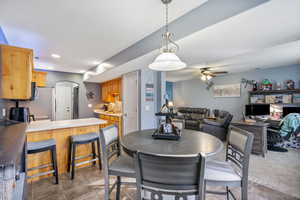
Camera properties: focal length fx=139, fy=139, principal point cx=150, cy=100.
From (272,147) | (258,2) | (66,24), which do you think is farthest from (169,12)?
(272,147)

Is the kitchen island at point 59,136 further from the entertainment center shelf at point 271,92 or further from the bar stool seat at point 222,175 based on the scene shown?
the entertainment center shelf at point 271,92

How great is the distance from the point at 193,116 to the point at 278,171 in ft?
13.3

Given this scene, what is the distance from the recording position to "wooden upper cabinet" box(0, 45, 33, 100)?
6.63 feet

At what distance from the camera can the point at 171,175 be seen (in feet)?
2.99

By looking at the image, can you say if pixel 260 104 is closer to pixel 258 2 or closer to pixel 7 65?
pixel 258 2

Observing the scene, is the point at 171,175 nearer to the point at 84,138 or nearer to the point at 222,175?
the point at 222,175

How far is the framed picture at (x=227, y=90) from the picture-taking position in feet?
18.4

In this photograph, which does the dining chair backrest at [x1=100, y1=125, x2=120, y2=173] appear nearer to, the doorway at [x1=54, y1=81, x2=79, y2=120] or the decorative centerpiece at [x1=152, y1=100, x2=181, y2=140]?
the decorative centerpiece at [x1=152, y1=100, x2=181, y2=140]

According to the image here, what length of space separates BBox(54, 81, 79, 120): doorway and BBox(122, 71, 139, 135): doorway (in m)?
2.81

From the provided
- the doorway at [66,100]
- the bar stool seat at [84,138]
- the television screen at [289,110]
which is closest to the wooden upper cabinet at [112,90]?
the doorway at [66,100]

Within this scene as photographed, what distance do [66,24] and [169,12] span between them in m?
1.55

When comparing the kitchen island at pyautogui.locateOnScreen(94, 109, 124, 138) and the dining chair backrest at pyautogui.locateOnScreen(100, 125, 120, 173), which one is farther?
the kitchen island at pyautogui.locateOnScreen(94, 109, 124, 138)

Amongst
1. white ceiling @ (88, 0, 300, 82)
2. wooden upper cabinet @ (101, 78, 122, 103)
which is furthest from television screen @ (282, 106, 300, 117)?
wooden upper cabinet @ (101, 78, 122, 103)

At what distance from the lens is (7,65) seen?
2.04m
